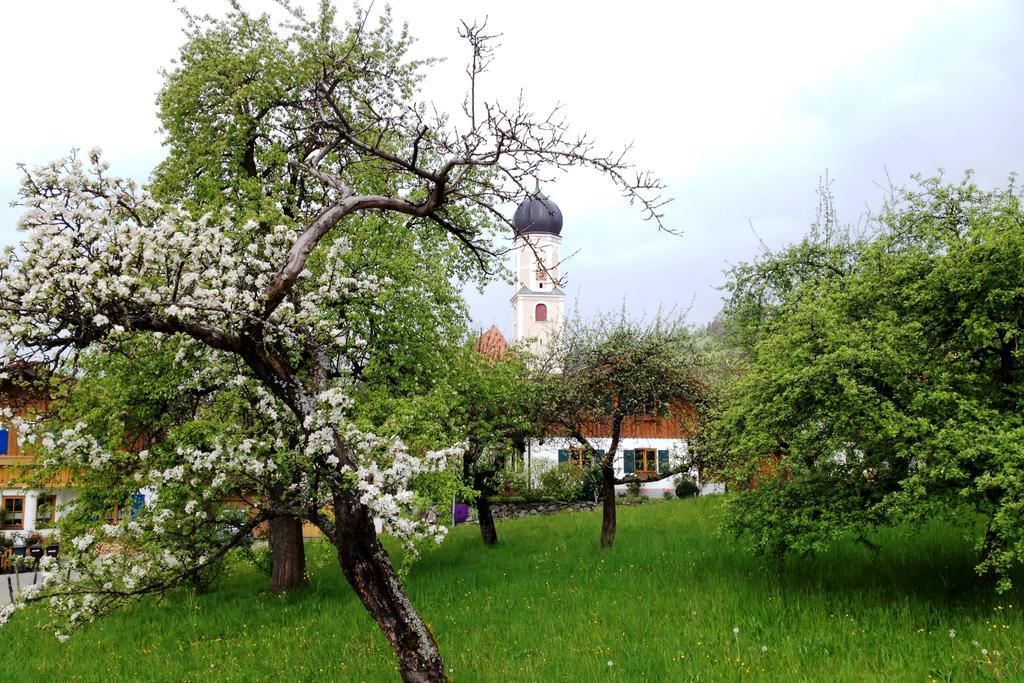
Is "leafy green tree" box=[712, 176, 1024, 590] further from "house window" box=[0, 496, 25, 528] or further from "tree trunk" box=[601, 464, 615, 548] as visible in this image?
"house window" box=[0, 496, 25, 528]

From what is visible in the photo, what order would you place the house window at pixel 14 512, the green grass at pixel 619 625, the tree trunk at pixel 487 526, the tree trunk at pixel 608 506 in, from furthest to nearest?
1. the house window at pixel 14 512
2. the tree trunk at pixel 487 526
3. the tree trunk at pixel 608 506
4. the green grass at pixel 619 625

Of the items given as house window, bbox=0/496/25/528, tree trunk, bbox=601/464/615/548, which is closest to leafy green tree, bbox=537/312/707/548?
tree trunk, bbox=601/464/615/548

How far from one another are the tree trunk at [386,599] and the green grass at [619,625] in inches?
49.0

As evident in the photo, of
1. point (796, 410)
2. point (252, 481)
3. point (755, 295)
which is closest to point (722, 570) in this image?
point (796, 410)

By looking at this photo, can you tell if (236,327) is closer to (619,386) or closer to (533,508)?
(619,386)

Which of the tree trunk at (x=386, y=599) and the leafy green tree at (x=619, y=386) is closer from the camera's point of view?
the tree trunk at (x=386, y=599)

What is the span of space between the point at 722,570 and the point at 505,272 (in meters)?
9.44

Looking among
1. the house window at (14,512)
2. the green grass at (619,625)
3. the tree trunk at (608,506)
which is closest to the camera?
the green grass at (619,625)

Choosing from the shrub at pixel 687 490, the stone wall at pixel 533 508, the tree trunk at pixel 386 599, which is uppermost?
the tree trunk at pixel 386 599

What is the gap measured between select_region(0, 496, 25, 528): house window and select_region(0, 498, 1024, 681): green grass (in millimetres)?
19936

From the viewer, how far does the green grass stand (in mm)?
10172

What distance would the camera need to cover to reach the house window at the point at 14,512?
34.1 meters

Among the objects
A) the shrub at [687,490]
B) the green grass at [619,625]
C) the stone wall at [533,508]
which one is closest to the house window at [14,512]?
the green grass at [619,625]

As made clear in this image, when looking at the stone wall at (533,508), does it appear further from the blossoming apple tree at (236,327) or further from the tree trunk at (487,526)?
the blossoming apple tree at (236,327)
